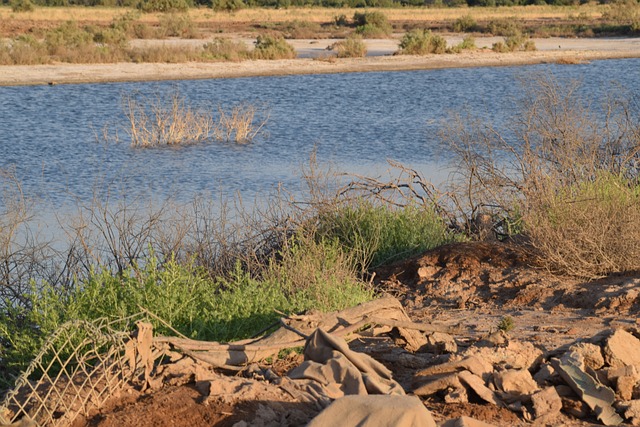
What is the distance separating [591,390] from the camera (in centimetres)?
529

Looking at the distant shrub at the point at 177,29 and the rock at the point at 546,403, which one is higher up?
the rock at the point at 546,403

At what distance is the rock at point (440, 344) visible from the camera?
6.09 meters

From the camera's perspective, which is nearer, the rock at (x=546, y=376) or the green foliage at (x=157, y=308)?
the rock at (x=546, y=376)

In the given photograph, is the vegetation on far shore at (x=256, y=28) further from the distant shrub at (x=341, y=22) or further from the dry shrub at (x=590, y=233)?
the dry shrub at (x=590, y=233)

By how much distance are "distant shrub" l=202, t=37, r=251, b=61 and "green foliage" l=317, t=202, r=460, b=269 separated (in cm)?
2713

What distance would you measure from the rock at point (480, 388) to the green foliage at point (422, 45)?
36.3m

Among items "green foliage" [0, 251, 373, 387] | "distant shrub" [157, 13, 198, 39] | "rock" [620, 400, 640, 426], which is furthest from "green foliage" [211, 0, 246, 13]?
"rock" [620, 400, 640, 426]

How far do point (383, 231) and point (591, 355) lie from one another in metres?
4.62

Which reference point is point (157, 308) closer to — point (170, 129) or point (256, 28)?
point (170, 129)

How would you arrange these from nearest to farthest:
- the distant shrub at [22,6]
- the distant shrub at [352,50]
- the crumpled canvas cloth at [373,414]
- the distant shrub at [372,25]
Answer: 1. the crumpled canvas cloth at [373,414]
2. the distant shrub at [352,50]
3. the distant shrub at [372,25]
4. the distant shrub at [22,6]

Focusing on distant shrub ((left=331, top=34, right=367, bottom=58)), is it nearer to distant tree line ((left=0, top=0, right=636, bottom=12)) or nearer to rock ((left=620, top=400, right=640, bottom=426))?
distant tree line ((left=0, top=0, right=636, bottom=12))

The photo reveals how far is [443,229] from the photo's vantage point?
10.6 metres

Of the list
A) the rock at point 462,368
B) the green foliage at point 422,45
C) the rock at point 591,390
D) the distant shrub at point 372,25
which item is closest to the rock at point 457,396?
the rock at point 462,368

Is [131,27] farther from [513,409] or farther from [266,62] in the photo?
[513,409]
